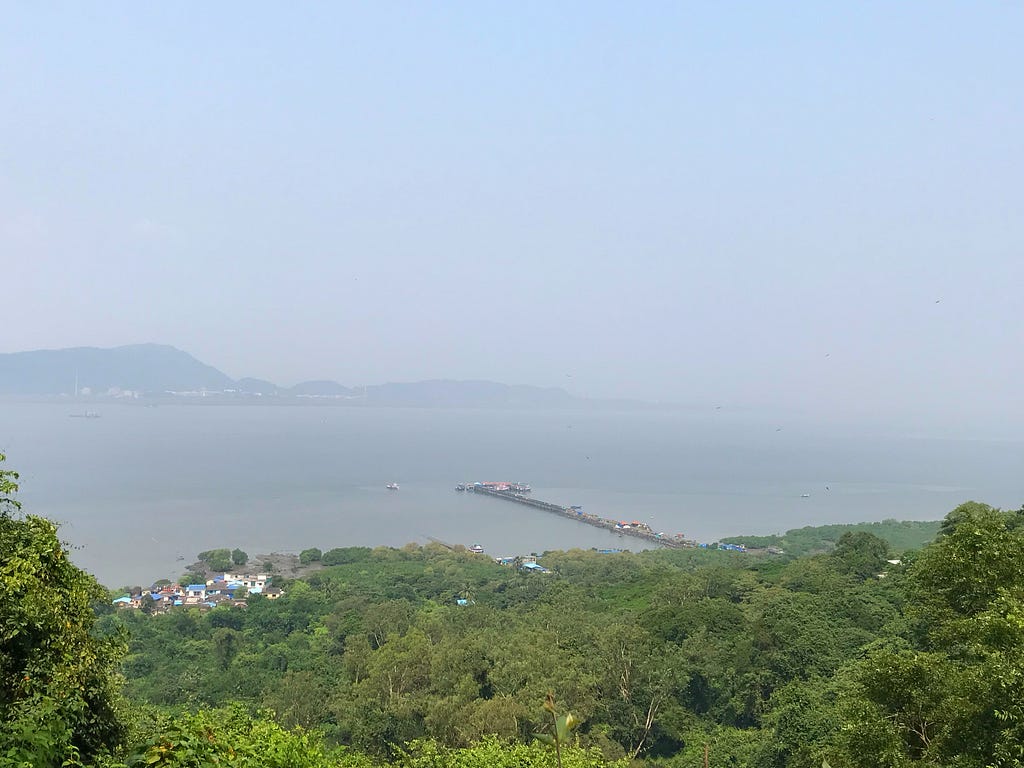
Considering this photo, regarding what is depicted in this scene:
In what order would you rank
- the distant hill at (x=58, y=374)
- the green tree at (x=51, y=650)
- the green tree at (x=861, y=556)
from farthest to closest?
the distant hill at (x=58, y=374) → the green tree at (x=861, y=556) → the green tree at (x=51, y=650)

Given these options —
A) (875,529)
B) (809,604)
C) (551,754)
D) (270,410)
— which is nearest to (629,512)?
(875,529)

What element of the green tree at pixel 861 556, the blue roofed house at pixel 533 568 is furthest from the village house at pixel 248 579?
the green tree at pixel 861 556

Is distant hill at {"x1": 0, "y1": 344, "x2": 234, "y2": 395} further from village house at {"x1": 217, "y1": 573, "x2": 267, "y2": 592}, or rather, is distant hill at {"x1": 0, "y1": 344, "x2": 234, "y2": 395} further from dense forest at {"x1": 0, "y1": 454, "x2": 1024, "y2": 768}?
dense forest at {"x1": 0, "y1": 454, "x2": 1024, "y2": 768}

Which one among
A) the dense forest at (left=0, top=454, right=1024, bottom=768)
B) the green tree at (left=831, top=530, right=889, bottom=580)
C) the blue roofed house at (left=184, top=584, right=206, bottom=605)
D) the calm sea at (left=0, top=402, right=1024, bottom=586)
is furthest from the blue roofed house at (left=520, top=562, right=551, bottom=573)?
the blue roofed house at (left=184, top=584, right=206, bottom=605)

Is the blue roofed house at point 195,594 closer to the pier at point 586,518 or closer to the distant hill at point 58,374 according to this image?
the pier at point 586,518

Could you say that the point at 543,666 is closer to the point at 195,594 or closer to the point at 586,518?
the point at 195,594

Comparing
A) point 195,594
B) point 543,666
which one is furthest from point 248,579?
point 543,666
